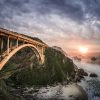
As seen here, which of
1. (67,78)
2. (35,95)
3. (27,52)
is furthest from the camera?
(27,52)

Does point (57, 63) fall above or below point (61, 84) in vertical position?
above

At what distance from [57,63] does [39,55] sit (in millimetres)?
10439

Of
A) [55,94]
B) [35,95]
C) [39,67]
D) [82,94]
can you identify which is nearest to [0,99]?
[35,95]

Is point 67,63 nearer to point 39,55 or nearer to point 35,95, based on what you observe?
point 39,55

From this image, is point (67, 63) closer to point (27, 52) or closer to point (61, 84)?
point (27, 52)

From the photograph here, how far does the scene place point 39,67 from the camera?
7875 centimetres

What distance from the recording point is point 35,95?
53.2 m

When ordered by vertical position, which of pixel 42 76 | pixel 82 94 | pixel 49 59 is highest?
pixel 49 59

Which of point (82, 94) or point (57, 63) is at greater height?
point (57, 63)

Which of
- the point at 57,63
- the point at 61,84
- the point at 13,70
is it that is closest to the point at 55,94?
the point at 61,84

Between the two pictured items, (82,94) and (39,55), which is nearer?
(82,94)

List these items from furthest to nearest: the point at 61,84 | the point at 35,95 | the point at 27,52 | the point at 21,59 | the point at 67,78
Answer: the point at 27,52, the point at 21,59, the point at 67,78, the point at 61,84, the point at 35,95

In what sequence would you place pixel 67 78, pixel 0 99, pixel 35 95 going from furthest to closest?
pixel 67 78 → pixel 35 95 → pixel 0 99

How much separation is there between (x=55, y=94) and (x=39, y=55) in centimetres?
2612
